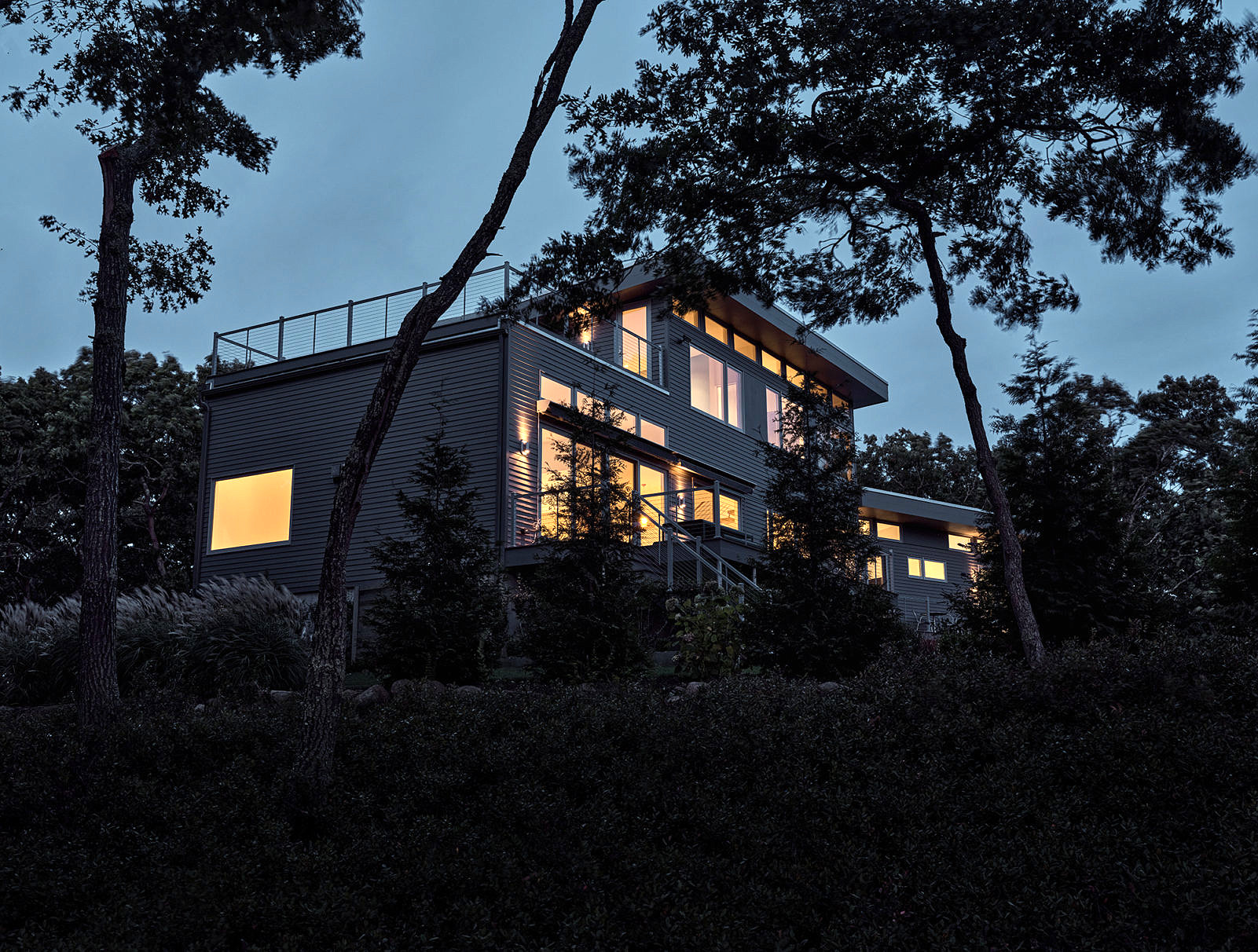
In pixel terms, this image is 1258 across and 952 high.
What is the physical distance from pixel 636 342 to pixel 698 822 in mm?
14436

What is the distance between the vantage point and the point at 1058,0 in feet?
28.7

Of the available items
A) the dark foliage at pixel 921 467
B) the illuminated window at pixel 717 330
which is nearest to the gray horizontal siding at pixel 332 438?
the illuminated window at pixel 717 330

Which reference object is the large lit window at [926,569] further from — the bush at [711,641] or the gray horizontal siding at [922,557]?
the bush at [711,641]

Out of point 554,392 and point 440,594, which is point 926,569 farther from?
point 440,594

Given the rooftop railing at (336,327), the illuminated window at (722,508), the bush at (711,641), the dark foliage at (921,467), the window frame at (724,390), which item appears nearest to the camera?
the bush at (711,641)

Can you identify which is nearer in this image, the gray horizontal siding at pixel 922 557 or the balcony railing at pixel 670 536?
the balcony railing at pixel 670 536

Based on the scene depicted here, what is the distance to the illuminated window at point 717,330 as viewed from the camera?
21.2 m

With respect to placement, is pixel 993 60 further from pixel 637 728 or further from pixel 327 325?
pixel 327 325

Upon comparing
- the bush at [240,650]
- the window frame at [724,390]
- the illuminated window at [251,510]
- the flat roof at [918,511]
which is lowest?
the bush at [240,650]

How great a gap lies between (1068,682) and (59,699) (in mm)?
10422

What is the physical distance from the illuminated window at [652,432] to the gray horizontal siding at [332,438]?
12.3ft

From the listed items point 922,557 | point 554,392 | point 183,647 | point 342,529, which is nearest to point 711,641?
point 342,529

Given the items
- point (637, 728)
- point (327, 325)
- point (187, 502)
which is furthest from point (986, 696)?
point (187, 502)

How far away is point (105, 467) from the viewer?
8.59 m
